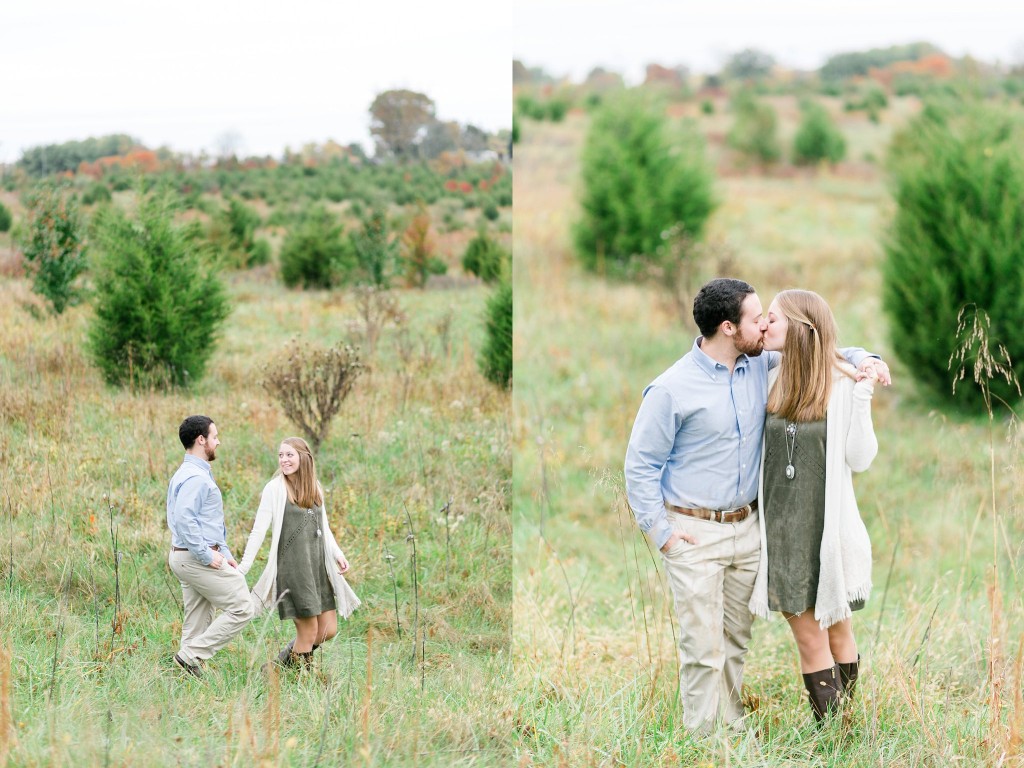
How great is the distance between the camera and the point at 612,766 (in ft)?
12.6

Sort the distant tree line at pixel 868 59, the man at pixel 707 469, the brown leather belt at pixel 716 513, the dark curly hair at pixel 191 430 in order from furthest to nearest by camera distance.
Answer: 1. the distant tree line at pixel 868 59
2. the dark curly hair at pixel 191 430
3. the brown leather belt at pixel 716 513
4. the man at pixel 707 469

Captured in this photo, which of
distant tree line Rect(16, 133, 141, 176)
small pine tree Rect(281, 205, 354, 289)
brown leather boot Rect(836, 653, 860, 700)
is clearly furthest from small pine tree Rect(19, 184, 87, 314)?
brown leather boot Rect(836, 653, 860, 700)

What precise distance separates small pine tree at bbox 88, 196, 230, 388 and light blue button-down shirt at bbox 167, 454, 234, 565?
2.18ft

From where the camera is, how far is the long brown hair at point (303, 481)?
429 centimetres

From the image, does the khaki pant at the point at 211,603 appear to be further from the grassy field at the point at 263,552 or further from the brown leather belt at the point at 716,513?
the brown leather belt at the point at 716,513

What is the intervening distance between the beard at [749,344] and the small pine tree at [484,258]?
1670 millimetres

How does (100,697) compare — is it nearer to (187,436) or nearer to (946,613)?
(187,436)

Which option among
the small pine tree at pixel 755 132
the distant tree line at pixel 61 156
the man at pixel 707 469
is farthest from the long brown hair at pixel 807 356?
the small pine tree at pixel 755 132

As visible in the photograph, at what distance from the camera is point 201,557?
4.07 meters

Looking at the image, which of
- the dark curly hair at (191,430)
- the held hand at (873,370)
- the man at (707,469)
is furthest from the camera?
the dark curly hair at (191,430)

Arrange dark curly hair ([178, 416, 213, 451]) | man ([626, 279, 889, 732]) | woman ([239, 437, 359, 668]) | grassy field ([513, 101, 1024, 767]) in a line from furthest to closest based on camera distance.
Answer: woman ([239, 437, 359, 668]) < dark curly hair ([178, 416, 213, 451]) < grassy field ([513, 101, 1024, 767]) < man ([626, 279, 889, 732])

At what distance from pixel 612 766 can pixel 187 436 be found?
223cm

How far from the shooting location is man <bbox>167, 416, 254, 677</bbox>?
13.3 feet

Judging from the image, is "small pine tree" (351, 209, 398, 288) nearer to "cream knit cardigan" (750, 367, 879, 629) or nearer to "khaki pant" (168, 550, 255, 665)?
"khaki pant" (168, 550, 255, 665)
